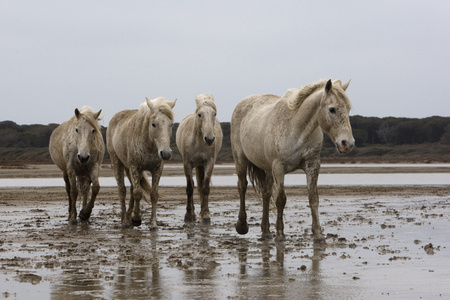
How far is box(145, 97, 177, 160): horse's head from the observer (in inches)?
439

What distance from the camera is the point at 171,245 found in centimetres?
952

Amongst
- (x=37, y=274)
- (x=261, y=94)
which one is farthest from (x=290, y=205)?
(x=37, y=274)

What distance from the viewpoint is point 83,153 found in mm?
12242

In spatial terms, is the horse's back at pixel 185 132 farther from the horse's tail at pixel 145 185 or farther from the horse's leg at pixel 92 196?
the horse's leg at pixel 92 196

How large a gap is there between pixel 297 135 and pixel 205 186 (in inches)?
169

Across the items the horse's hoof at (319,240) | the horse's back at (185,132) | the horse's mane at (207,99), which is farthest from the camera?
the horse's back at (185,132)

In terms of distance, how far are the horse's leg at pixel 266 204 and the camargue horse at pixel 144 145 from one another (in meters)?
1.65

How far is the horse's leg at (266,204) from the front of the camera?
33.3ft

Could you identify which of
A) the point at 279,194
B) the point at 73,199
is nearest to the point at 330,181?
the point at 73,199

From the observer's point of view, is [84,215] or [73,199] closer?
[84,215]

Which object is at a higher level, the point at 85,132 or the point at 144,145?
the point at 85,132

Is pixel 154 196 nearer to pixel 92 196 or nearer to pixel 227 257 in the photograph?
pixel 92 196

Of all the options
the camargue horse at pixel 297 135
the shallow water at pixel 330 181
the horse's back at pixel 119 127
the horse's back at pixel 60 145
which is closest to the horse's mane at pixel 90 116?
the horse's back at pixel 119 127

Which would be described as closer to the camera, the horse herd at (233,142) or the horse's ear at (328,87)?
the horse's ear at (328,87)
